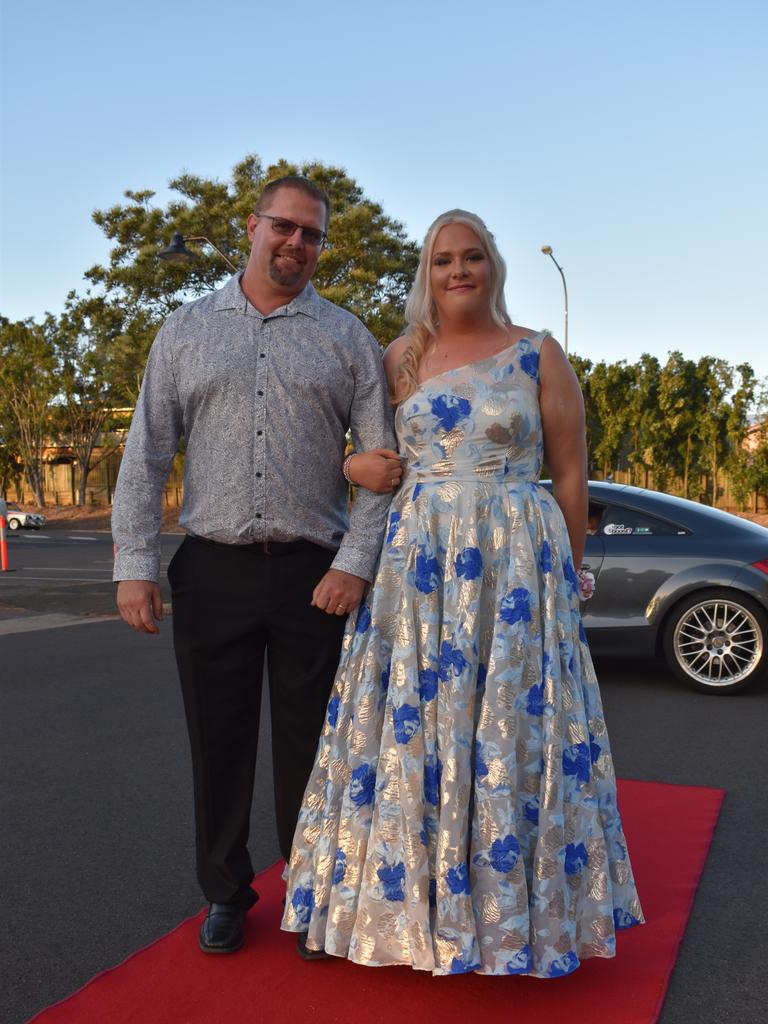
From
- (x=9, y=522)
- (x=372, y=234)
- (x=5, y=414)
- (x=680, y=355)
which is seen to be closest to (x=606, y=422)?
(x=680, y=355)

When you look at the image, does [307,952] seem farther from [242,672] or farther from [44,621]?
[44,621]

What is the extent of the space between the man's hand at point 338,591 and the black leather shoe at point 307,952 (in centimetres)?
94

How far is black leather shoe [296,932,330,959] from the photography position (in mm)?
2787

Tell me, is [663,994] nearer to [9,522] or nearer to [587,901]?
[587,901]

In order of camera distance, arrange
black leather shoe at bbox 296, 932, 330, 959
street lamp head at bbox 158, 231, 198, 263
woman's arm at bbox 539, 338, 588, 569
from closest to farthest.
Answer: black leather shoe at bbox 296, 932, 330, 959 → woman's arm at bbox 539, 338, 588, 569 → street lamp head at bbox 158, 231, 198, 263

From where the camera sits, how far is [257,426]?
289 centimetres

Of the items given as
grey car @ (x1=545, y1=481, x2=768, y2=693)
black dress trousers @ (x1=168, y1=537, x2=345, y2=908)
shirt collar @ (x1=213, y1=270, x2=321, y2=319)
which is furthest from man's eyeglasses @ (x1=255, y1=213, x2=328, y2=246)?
grey car @ (x1=545, y1=481, x2=768, y2=693)

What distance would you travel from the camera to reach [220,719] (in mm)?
2980

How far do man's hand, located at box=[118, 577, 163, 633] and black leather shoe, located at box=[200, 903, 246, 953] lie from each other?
0.87 meters

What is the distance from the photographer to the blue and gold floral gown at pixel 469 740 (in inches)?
101

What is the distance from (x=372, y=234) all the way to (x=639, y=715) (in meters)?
22.1

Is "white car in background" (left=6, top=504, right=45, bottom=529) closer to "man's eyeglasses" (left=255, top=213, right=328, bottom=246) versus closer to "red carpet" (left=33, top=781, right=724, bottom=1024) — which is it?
"red carpet" (left=33, top=781, right=724, bottom=1024)

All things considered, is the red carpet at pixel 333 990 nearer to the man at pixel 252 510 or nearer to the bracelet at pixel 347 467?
the man at pixel 252 510

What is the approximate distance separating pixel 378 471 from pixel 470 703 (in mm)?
711
